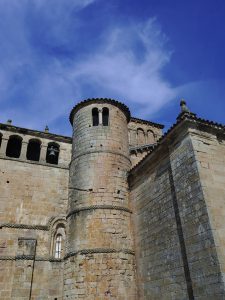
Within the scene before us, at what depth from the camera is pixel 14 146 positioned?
14.1 m

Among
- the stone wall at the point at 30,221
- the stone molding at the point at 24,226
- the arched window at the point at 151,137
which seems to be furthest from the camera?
the arched window at the point at 151,137

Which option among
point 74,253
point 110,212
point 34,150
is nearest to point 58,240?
point 74,253

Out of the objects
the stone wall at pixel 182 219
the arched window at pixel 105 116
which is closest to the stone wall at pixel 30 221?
the arched window at pixel 105 116

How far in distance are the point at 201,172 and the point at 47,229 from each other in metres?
6.93

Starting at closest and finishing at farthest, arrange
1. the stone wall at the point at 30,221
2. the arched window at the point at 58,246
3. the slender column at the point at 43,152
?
the stone wall at the point at 30,221
the arched window at the point at 58,246
the slender column at the point at 43,152

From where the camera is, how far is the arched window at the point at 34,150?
14073mm

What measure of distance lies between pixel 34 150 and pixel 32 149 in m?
0.11

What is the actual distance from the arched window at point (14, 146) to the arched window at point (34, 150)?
48 centimetres

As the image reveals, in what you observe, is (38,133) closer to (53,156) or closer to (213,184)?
(53,156)

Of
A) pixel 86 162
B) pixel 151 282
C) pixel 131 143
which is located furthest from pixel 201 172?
pixel 131 143

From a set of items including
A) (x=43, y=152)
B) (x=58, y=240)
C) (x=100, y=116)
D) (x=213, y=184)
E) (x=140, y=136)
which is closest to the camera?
(x=213, y=184)

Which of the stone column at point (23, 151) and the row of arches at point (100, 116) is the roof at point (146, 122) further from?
the stone column at point (23, 151)

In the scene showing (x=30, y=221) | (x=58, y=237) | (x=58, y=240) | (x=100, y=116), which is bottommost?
(x=58, y=240)

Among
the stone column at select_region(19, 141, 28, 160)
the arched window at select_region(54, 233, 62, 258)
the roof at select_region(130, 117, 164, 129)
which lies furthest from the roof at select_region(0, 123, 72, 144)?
the roof at select_region(130, 117, 164, 129)
